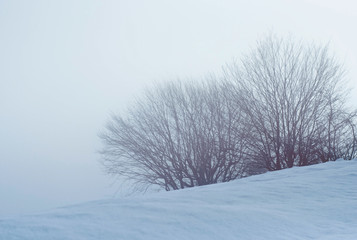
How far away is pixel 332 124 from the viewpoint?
13773 millimetres

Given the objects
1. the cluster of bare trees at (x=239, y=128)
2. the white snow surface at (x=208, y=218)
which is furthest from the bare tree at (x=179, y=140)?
the white snow surface at (x=208, y=218)

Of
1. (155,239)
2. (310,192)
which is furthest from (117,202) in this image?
(310,192)

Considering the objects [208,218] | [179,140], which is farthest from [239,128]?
[208,218]

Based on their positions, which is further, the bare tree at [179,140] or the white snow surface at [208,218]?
the bare tree at [179,140]

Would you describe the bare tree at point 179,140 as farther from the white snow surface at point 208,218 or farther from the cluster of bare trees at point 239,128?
the white snow surface at point 208,218

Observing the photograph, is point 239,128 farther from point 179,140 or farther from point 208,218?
point 208,218

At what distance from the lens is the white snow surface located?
84.2 inches

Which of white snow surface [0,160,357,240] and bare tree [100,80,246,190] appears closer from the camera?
white snow surface [0,160,357,240]

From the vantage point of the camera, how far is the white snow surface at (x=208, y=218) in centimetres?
214

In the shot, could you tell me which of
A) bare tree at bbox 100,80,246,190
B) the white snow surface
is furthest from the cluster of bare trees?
the white snow surface

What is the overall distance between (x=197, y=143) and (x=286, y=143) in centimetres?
482

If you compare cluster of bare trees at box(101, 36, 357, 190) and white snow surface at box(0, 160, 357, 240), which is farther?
cluster of bare trees at box(101, 36, 357, 190)

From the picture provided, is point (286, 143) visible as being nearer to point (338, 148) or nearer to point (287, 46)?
point (338, 148)

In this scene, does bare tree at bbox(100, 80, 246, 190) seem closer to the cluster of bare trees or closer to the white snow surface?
the cluster of bare trees
